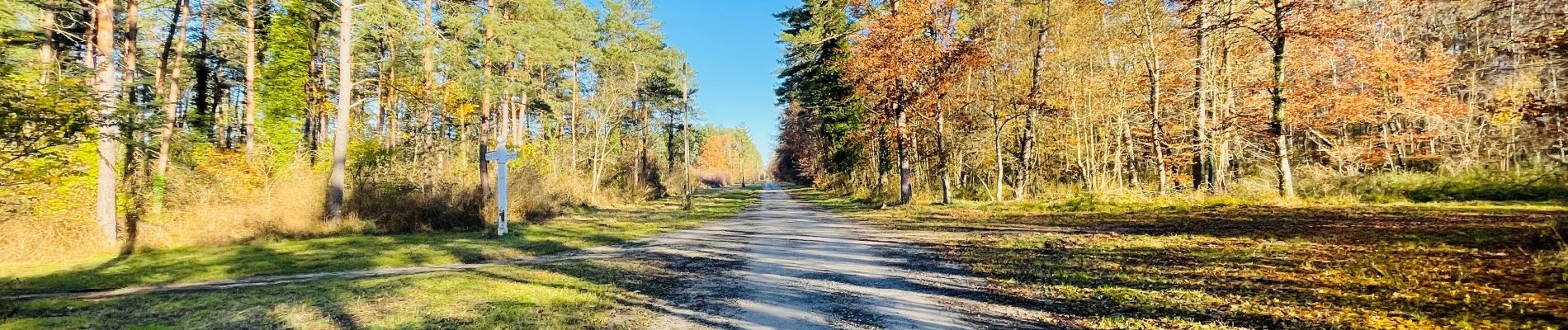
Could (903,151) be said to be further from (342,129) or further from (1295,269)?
(342,129)

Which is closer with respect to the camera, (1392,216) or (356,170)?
(1392,216)

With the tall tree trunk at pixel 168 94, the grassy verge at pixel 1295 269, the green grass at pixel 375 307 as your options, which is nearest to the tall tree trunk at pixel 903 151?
the grassy verge at pixel 1295 269

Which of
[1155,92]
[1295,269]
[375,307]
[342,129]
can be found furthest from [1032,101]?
[342,129]

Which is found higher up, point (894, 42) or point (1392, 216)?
point (894, 42)

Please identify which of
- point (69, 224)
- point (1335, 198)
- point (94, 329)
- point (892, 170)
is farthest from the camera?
point (892, 170)

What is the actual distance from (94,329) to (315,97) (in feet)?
79.3

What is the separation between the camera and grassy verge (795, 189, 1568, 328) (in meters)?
4.17

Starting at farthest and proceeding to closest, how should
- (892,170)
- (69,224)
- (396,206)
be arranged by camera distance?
(892,170) < (396,206) < (69,224)

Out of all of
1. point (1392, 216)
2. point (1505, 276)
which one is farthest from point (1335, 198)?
point (1505, 276)

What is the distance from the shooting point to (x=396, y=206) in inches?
631

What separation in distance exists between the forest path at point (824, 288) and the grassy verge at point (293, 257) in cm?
291

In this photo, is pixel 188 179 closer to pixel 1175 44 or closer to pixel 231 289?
pixel 231 289

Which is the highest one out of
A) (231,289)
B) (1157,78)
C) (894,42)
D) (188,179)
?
(894,42)

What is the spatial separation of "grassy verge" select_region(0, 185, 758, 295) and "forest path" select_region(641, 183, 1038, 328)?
291 centimetres
